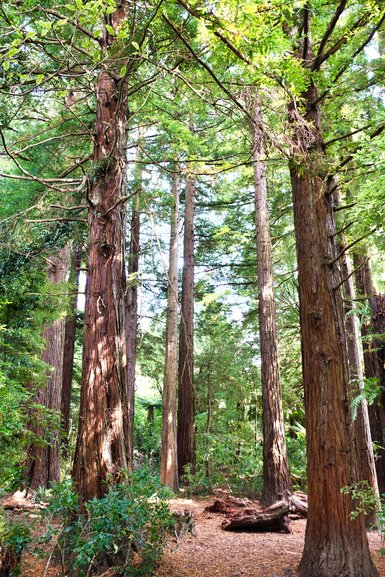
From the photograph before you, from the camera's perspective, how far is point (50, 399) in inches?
359

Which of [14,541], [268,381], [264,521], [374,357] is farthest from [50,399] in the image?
[374,357]

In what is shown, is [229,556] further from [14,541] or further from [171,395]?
[171,395]

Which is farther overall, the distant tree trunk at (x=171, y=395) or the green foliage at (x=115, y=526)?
the distant tree trunk at (x=171, y=395)

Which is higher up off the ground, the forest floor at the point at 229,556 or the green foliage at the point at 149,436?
the green foliage at the point at 149,436

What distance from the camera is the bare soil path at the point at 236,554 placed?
4.81 meters

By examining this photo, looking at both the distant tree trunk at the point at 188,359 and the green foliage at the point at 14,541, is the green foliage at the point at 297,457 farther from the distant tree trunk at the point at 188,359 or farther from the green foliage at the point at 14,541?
the green foliage at the point at 14,541

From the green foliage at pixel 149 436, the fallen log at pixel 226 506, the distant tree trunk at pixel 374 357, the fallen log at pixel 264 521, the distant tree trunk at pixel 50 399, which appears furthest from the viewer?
the green foliage at pixel 149 436

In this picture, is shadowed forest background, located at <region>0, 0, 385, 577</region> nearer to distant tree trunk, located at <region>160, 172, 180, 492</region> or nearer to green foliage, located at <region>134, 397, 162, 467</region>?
distant tree trunk, located at <region>160, 172, 180, 492</region>

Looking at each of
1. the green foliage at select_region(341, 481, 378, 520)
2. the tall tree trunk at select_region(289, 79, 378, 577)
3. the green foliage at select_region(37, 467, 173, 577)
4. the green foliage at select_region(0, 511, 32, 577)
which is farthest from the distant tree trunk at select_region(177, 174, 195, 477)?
the green foliage at select_region(0, 511, 32, 577)

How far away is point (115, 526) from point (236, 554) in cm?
298

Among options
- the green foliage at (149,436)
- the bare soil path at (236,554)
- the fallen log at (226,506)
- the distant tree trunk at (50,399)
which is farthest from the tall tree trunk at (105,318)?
the green foliage at (149,436)

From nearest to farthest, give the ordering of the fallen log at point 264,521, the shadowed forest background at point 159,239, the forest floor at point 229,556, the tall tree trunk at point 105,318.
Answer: the shadowed forest background at point 159,239 → the tall tree trunk at point 105,318 → the forest floor at point 229,556 → the fallen log at point 264,521

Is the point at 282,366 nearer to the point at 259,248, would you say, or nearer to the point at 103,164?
the point at 259,248

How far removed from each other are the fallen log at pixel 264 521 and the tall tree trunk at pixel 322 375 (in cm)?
300
